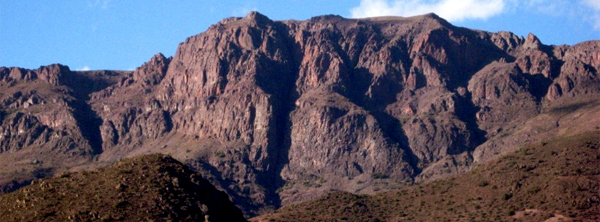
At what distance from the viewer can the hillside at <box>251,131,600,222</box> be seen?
5069 inches

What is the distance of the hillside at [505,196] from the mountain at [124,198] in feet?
172

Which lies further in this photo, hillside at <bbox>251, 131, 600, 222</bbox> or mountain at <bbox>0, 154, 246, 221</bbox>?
hillside at <bbox>251, 131, 600, 222</bbox>

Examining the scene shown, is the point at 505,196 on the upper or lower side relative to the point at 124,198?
lower

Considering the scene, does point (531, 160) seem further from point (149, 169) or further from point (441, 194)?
point (149, 169)

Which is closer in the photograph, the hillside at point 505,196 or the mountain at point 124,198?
the mountain at point 124,198

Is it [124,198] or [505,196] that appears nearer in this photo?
[124,198]

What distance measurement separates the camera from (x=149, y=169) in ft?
309

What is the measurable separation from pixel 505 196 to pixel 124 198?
69.0 m

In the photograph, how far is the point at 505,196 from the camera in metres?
138

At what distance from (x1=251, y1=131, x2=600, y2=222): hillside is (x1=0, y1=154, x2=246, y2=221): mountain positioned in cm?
5256

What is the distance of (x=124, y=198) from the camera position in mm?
85625

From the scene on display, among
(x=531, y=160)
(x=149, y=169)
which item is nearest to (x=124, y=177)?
(x=149, y=169)

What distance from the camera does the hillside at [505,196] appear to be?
128750 mm

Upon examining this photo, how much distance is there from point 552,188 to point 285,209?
4720cm
